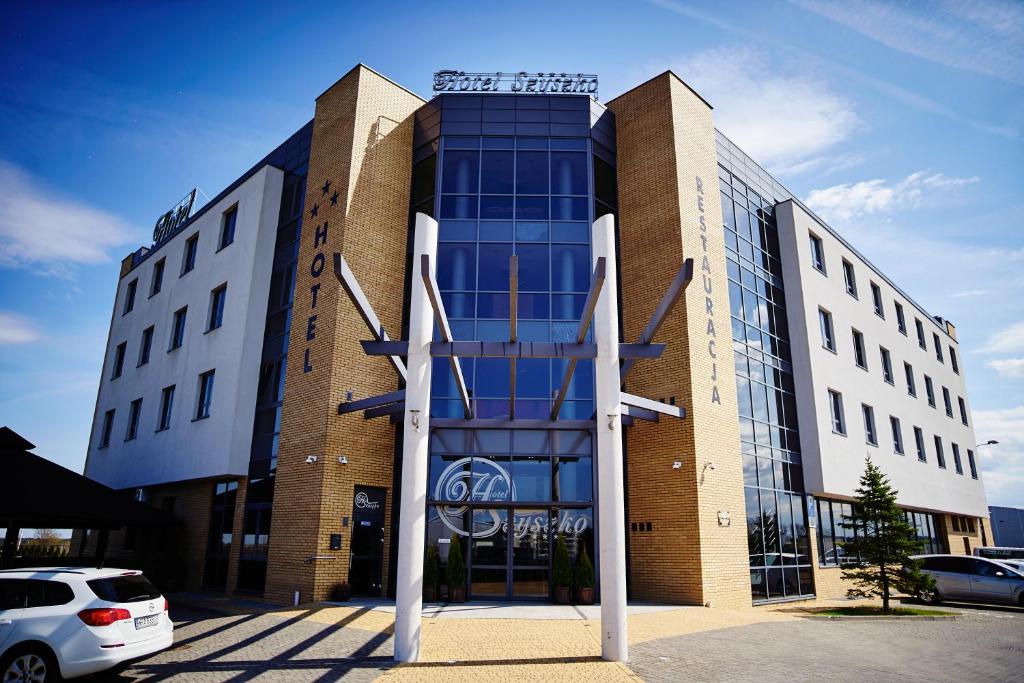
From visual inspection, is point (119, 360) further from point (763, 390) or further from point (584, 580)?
point (763, 390)

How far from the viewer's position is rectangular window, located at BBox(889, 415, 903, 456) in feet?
80.8

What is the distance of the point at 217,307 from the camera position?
21.1 metres

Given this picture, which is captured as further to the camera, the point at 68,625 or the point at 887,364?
the point at 887,364

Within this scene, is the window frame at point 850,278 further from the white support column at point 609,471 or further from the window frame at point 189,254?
the window frame at point 189,254

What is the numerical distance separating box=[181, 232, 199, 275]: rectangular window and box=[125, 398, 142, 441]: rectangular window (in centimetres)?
522

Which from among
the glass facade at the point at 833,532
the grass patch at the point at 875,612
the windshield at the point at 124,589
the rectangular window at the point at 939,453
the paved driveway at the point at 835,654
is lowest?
the grass patch at the point at 875,612

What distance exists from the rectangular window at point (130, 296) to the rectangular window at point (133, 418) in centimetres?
516

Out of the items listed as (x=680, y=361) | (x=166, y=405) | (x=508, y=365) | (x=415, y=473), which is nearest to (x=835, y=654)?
(x=415, y=473)

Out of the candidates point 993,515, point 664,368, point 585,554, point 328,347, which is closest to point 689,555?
point 585,554

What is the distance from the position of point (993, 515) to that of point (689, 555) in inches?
1709

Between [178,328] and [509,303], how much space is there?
560 inches

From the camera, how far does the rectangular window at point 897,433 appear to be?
2464 cm

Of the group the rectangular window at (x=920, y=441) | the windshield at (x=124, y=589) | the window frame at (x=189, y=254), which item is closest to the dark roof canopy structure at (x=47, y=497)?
the windshield at (x=124, y=589)

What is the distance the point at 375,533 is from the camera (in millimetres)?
15961
